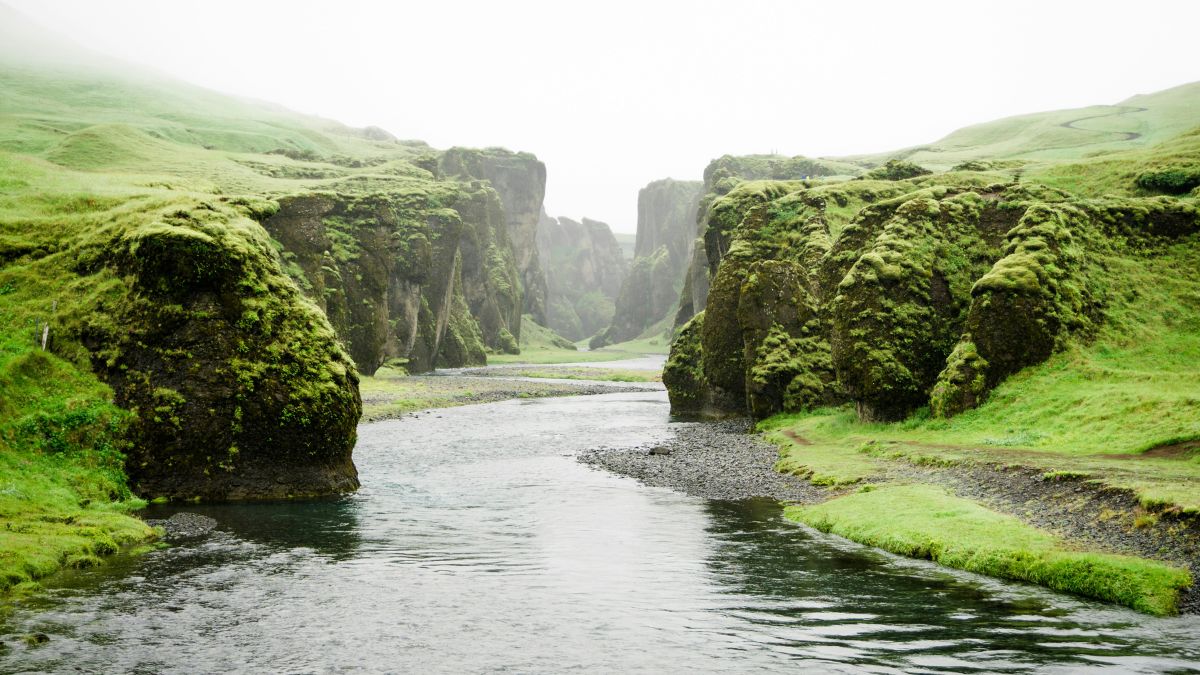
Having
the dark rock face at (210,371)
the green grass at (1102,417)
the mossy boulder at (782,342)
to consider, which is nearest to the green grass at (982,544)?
the green grass at (1102,417)

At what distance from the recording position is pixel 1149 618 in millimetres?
19891

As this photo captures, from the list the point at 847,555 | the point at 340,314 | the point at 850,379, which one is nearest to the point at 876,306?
the point at 850,379

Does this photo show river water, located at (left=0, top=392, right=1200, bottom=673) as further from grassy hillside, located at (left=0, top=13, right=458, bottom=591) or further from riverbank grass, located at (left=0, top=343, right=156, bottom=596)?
grassy hillside, located at (left=0, top=13, right=458, bottom=591)

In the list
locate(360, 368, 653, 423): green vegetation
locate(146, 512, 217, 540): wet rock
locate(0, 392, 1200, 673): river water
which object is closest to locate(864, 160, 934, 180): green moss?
locate(360, 368, 653, 423): green vegetation

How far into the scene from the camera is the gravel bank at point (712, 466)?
39719 mm

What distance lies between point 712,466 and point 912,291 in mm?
18126

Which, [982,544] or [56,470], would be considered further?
[56,470]

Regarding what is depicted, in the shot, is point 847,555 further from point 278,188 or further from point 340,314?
point 278,188

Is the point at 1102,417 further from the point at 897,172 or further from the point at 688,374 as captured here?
the point at 897,172

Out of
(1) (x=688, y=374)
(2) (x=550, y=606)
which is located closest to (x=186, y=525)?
(2) (x=550, y=606)

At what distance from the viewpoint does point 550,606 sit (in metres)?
22.4

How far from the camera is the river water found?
17984mm

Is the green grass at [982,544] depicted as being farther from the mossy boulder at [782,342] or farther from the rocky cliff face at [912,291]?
the mossy boulder at [782,342]

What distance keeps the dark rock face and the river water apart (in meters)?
2.54
